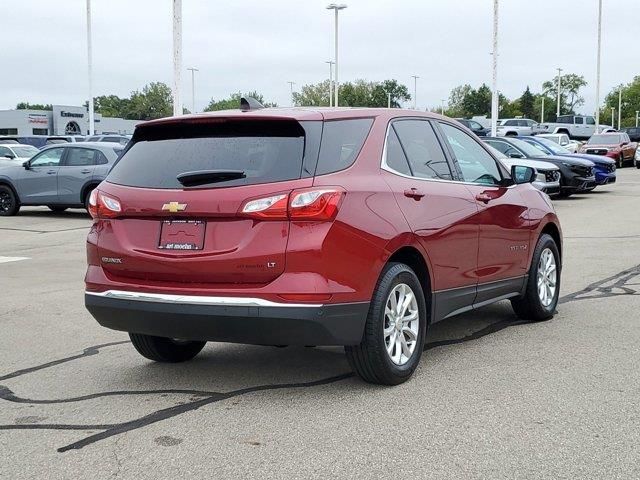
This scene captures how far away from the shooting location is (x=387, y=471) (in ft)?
12.7

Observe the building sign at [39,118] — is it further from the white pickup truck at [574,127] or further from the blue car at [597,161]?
the blue car at [597,161]

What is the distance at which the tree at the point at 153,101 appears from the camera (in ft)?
425

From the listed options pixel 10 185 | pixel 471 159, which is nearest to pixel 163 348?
pixel 471 159

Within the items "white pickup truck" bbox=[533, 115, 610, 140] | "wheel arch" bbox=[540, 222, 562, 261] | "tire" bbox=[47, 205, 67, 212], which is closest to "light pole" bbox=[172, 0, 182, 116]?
"tire" bbox=[47, 205, 67, 212]

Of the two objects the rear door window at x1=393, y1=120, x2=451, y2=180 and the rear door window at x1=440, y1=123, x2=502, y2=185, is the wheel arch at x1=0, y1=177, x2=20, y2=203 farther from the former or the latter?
the rear door window at x1=393, y1=120, x2=451, y2=180

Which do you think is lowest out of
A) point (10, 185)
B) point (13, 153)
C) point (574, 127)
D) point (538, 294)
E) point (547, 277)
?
point (538, 294)

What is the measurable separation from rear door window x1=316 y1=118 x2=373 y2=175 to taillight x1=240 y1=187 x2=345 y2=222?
0.18 metres

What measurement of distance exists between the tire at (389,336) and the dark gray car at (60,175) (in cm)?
1345

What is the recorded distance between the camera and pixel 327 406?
487cm

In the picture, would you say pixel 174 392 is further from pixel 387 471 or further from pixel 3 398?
pixel 387 471

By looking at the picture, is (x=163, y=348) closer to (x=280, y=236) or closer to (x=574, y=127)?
(x=280, y=236)

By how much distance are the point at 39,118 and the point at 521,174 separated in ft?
284

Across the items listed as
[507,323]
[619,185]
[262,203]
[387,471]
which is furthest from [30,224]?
[619,185]

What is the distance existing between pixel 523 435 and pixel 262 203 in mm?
1857
